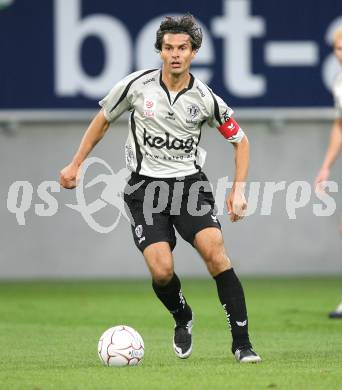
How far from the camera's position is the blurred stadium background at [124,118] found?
62.0ft

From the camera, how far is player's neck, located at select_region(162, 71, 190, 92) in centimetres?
957

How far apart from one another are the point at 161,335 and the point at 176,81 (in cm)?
336

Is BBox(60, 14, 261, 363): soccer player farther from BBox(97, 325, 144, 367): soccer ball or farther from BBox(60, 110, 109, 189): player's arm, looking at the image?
BBox(97, 325, 144, 367): soccer ball

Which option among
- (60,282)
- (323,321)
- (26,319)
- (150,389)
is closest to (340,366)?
(150,389)

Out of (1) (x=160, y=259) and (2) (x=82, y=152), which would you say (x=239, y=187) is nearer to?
(1) (x=160, y=259)

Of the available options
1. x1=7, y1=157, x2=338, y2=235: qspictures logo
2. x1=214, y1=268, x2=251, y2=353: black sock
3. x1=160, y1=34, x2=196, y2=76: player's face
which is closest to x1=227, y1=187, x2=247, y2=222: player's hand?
x1=214, y1=268, x2=251, y2=353: black sock

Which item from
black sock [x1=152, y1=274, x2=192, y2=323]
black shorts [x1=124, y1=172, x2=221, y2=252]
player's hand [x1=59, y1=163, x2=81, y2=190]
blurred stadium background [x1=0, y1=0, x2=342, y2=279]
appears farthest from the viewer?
blurred stadium background [x1=0, y1=0, x2=342, y2=279]

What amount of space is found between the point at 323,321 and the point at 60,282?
6.36m

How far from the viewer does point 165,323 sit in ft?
44.1

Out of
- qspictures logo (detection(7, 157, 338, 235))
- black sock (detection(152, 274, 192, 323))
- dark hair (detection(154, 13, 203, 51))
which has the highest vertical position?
dark hair (detection(154, 13, 203, 51))

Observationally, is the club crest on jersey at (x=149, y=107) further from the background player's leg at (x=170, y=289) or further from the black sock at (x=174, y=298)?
the black sock at (x=174, y=298)

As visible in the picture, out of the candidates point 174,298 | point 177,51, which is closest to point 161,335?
point 174,298

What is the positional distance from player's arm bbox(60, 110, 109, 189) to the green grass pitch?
4.37ft

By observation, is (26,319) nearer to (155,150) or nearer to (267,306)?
(267,306)
